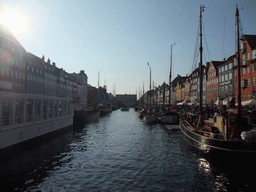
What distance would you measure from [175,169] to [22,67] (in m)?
62.2

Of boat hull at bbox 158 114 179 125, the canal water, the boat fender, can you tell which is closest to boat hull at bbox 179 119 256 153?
the boat fender

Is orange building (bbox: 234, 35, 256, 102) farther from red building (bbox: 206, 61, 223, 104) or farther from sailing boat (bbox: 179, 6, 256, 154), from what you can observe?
sailing boat (bbox: 179, 6, 256, 154)

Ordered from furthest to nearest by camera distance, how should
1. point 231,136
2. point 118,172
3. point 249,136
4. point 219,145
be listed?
point 231,136
point 219,145
point 249,136
point 118,172

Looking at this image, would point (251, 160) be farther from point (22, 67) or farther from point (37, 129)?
point (22, 67)

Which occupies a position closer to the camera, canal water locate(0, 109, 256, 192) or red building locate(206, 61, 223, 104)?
canal water locate(0, 109, 256, 192)

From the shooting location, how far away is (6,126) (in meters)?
20.7

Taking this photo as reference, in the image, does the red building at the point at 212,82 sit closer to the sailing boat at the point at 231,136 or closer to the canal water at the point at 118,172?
the sailing boat at the point at 231,136

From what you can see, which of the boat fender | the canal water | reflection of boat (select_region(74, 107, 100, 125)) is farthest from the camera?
reflection of boat (select_region(74, 107, 100, 125))

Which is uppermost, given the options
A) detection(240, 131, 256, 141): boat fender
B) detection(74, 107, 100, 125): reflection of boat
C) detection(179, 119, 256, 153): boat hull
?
detection(240, 131, 256, 141): boat fender

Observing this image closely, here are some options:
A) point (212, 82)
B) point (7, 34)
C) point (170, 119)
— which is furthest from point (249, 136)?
point (7, 34)

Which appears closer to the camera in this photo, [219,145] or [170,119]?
[219,145]

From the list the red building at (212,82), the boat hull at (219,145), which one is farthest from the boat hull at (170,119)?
the boat hull at (219,145)

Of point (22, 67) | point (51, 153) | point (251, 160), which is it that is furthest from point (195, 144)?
point (22, 67)

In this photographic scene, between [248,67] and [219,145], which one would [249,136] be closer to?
[219,145]
